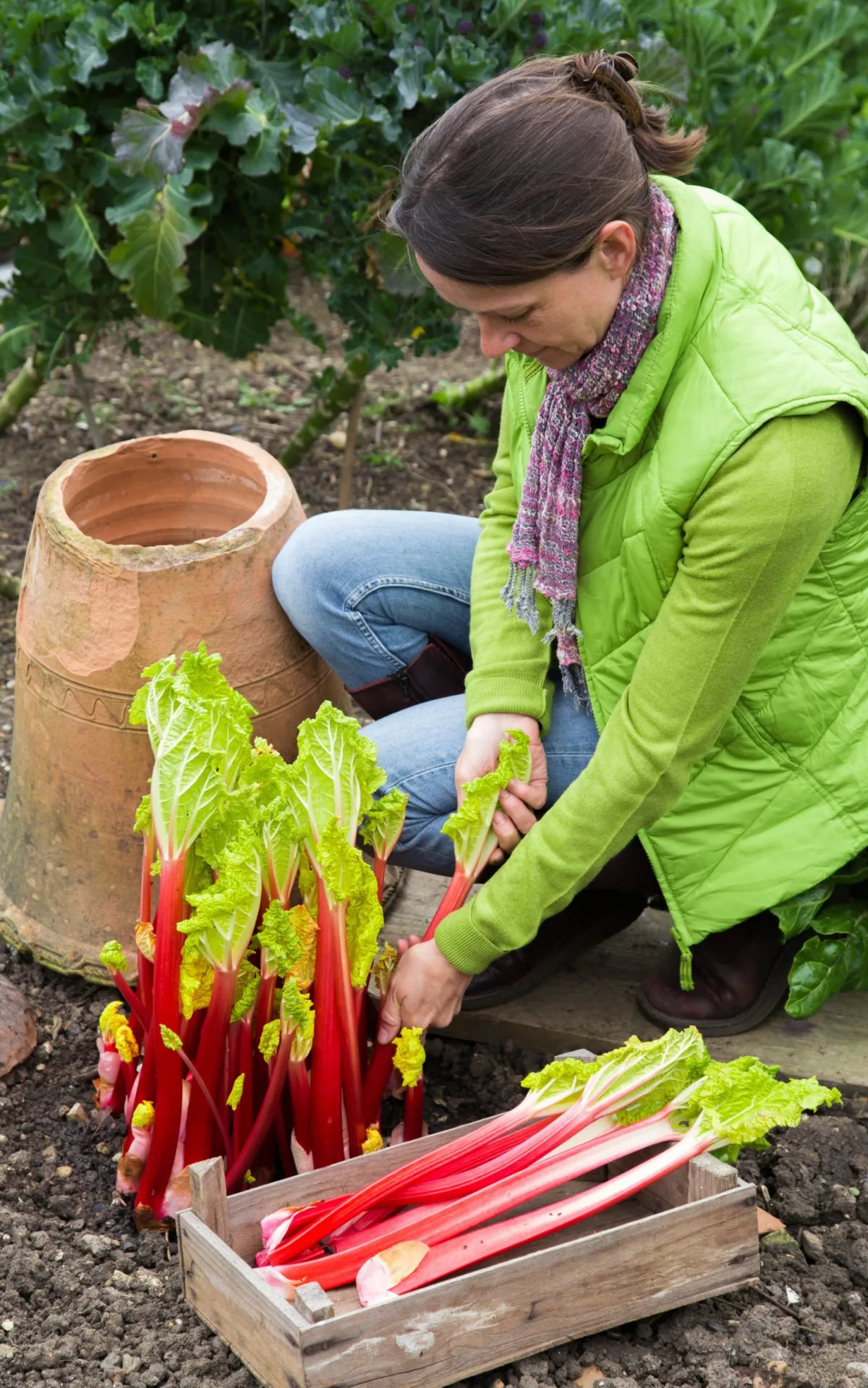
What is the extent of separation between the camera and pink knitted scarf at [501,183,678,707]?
2029mm

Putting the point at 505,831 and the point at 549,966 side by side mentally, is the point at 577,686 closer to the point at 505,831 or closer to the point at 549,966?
the point at 505,831

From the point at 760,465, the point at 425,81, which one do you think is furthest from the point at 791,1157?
the point at 425,81

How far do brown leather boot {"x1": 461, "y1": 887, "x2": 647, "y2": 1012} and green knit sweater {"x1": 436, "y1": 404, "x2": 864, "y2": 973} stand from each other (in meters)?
0.51

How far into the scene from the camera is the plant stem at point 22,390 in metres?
4.05

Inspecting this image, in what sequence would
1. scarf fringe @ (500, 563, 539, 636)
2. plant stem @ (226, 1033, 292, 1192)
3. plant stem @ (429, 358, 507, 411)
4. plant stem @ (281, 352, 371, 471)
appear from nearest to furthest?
plant stem @ (226, 1033, 292, 1192) < scarf fringe @ (500, 563, 539, 636) < plant stem @ (281, 352, 371, 471) < plant stem @ (429, 358, 507, 411)

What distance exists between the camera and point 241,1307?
1888 millimetres

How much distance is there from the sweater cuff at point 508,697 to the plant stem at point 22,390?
207 centimetres

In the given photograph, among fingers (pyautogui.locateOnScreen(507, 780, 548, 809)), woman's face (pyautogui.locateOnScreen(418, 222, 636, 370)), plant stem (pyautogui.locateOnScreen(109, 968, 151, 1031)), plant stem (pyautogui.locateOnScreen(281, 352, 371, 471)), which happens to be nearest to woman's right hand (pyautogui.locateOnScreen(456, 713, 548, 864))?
fingers (pyautogui.locateOnScreen(507, 780, 548, 809))

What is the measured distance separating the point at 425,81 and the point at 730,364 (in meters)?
1.67

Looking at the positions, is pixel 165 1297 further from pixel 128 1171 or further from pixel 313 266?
pixel 313 266

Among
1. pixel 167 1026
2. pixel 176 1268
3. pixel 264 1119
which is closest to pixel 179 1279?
pixel 176 1268

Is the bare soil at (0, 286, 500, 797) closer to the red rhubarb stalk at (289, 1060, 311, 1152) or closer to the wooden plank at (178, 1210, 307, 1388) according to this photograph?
the red rhubarb stalk at (289, 1060, 311, 1152)

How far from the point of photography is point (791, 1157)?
2.44 metres

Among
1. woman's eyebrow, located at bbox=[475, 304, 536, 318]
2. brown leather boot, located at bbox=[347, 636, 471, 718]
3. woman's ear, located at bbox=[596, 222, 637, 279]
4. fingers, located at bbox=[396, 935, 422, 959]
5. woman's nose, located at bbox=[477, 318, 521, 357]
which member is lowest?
fingers, located at bbox=[396, 935, 422, 959]
